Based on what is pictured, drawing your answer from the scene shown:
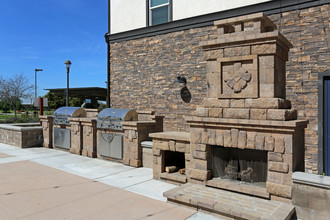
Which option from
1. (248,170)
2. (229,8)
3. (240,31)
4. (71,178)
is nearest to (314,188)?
(248,170)

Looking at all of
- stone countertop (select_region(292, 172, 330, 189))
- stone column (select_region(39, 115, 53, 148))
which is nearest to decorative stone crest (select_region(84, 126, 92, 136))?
stone column (select_region(39, 115, 53, 148))

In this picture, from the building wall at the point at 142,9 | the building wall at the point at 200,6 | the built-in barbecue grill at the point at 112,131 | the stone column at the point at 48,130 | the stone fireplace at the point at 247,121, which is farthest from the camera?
the stone column at the point at 48,130

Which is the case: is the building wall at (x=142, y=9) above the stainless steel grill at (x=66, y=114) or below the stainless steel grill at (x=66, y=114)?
above

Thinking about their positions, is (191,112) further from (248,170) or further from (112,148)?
(248,170)

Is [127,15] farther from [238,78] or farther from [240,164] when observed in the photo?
[240,164]

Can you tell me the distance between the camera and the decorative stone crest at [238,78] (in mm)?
5043

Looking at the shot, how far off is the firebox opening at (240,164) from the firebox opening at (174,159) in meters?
1.52

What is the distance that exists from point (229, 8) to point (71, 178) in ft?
25.8

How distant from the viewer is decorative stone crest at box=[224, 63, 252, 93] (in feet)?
16.5

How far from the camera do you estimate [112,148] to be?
855 cm

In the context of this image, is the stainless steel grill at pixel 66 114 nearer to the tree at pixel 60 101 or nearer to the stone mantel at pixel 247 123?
the stone mantel at pixel 247 123

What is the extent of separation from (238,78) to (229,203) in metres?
2.53

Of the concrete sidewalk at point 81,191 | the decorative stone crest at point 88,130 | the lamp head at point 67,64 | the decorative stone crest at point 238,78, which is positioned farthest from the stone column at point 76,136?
the decorative stone crest at point 238,78

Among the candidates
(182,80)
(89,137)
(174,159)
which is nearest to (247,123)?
(174,159)
